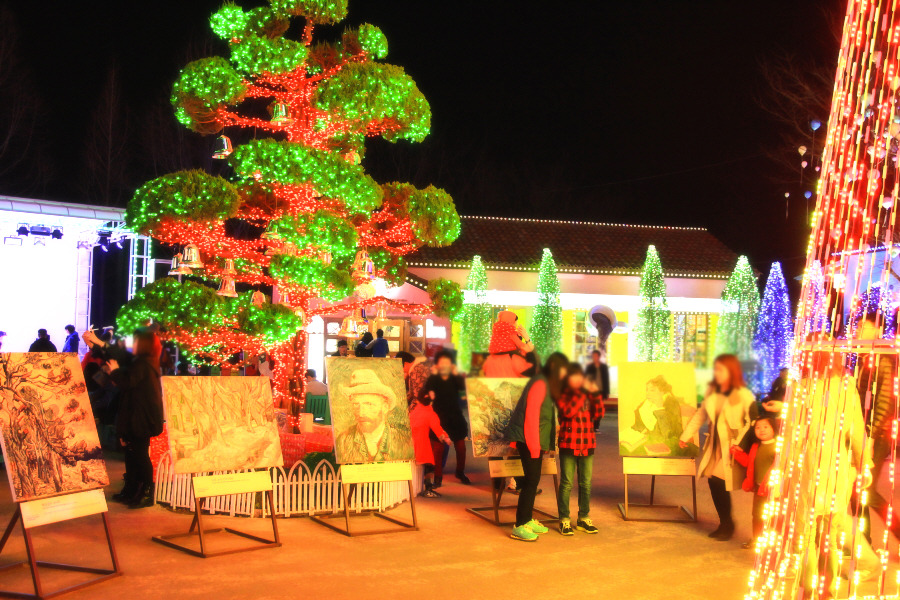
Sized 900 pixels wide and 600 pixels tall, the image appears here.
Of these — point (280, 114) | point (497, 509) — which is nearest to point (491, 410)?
point (497, 509)

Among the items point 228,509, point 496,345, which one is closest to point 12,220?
point 228,509

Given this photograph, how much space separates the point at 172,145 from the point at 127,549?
1880cm

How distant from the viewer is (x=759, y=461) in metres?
6.92

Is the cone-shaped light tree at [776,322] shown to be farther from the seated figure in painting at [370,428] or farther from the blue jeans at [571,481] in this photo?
the seated figure in painting at [370,428]

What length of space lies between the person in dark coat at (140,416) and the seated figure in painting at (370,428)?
217 centimetres

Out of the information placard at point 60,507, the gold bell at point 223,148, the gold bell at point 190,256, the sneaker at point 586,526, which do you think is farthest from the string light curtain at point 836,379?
the gold bell at point 223,148

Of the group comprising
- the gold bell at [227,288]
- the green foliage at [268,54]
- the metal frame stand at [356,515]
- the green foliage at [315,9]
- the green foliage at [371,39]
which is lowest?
the metal frame stand at [356,515]

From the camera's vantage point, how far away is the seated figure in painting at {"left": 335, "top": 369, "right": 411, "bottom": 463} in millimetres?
7379

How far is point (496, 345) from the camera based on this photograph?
827 centimetres

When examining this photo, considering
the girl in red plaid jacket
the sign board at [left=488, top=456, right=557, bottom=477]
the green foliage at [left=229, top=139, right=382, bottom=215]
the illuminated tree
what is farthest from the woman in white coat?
the illuminated tree

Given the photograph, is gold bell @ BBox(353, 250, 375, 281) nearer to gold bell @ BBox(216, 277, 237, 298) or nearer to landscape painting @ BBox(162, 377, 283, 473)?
A: gold bell @ BBox(216, 277, 237, 298)

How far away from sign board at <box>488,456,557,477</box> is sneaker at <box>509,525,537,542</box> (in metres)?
0.72

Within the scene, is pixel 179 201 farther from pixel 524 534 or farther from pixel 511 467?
pixel 524 534

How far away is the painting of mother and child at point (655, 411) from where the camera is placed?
8.28m
